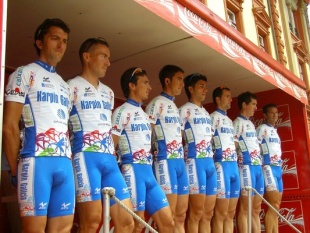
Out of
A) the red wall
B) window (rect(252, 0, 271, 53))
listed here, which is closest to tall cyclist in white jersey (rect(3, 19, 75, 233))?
the red wall

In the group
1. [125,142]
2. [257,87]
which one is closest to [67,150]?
[125,142]

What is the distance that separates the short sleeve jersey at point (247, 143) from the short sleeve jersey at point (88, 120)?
2.88 meters

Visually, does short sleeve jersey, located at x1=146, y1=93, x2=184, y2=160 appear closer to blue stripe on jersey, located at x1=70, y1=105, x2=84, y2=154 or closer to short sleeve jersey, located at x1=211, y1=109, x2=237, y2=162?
short sleeve jersey, located at x1=211, y1=109, x2=237, y2=162

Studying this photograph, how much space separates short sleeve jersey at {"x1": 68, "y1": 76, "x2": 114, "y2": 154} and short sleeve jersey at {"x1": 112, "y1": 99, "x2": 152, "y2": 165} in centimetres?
42

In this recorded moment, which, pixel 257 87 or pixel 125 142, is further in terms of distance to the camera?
pixel 257 87

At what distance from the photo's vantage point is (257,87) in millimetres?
6812

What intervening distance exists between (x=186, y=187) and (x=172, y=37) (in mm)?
1621

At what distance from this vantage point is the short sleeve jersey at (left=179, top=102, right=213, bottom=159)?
4.71 metres

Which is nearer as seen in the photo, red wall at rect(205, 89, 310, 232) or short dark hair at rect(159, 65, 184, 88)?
short dark hair at rect(159, 65, 184, 88)

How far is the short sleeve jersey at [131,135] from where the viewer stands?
386 centimetres

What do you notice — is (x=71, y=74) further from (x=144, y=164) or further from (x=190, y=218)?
(x=190, y=218)

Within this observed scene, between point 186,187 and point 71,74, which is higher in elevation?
point 71,74

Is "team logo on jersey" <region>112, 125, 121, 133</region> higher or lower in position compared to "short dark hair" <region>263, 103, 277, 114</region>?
lower

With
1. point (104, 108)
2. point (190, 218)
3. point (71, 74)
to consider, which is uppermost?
point (71, 74)
